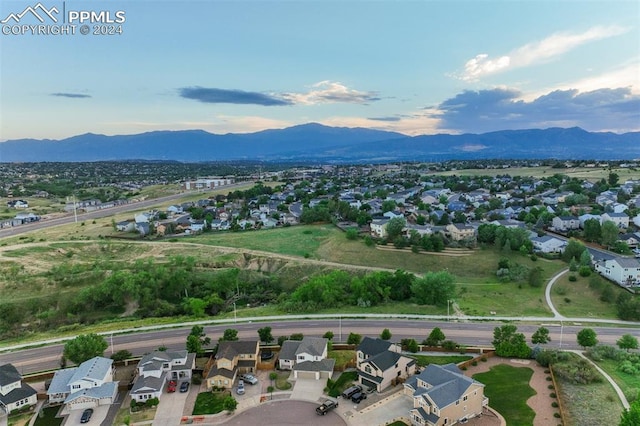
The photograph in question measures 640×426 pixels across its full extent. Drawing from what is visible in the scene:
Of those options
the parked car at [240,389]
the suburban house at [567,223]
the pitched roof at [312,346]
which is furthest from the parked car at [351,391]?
the suburban house at [567,223]

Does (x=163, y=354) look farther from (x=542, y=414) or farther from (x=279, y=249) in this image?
(x=279, y=249)

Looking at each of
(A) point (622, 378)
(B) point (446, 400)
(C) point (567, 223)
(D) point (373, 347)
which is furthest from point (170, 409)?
(C) point (567, 223)

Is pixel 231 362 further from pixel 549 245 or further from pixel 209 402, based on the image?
pixel 549 245

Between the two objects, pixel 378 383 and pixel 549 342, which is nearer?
pixel 378 383

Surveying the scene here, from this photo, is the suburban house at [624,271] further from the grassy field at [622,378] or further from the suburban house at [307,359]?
the suburban house at [307,359]

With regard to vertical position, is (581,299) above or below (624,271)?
below

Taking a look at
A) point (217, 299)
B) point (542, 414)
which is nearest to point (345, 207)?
point (217, 299)
